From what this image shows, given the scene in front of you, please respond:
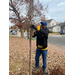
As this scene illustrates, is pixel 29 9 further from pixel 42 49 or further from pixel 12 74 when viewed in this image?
pixel 12 74

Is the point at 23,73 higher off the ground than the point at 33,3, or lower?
lower

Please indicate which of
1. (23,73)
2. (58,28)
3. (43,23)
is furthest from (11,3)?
(58,28)

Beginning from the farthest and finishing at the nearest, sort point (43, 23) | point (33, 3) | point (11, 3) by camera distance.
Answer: point (11, 3) < point (43, 23) < point (33, 3)

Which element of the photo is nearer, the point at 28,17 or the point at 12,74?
the point at 28,17

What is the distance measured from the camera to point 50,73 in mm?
2568

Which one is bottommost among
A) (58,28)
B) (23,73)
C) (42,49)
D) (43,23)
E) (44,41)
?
(23,73)

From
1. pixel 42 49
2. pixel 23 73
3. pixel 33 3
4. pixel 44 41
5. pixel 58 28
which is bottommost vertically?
pixel 23 73

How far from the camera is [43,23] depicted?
233 centimetres

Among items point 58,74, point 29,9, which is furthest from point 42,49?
point 29,9

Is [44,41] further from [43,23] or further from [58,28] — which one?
[58,28]

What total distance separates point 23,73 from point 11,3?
1015 centimetres
